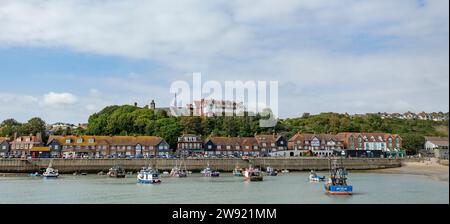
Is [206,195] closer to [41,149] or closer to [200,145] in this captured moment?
[41,149]

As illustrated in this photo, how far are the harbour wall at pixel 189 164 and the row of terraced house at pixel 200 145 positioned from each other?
31.5 ft

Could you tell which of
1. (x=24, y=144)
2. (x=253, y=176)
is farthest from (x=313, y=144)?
(x=24, y=144)

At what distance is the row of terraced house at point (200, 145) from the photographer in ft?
277

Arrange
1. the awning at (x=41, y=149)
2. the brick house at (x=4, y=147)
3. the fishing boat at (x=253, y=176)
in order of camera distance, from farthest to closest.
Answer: the brick house at (x=4, y=147)
the awning at (x=41, y=149)
the fishing boat at (x=253, y=176)

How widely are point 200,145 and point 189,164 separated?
20.2 metres

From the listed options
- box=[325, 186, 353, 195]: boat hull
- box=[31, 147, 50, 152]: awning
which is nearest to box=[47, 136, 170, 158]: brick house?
box=[31, 147, 50, 152]: awning

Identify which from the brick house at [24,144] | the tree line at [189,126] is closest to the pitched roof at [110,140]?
the brick house at [24,144]

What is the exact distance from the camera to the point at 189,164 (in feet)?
237

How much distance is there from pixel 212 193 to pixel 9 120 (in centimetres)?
8576

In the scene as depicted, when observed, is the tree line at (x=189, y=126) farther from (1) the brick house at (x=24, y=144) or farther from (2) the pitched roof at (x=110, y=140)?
(1) the brick house at (x=24, y=144)

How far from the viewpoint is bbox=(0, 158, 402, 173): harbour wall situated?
66625 mm

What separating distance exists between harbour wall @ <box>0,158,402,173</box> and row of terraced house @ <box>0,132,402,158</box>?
9612mm

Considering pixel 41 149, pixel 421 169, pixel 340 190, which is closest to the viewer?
pixel 340 190
